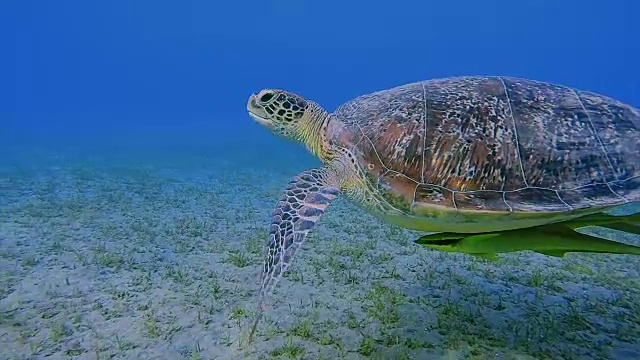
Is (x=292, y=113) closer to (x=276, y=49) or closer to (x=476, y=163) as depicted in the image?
(x=476, y=163)

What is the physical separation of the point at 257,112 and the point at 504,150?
89.1 inches

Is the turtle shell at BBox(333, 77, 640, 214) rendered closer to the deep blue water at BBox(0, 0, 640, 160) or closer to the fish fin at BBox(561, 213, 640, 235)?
the fish fin at BBox(561, 213, 640, 235)

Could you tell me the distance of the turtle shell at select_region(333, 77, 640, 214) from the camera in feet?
8.94

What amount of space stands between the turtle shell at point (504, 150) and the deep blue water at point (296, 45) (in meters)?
96.3

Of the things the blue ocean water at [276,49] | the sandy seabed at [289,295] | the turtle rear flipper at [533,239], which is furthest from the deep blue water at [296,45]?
the turtle rear flipper at [533,239]

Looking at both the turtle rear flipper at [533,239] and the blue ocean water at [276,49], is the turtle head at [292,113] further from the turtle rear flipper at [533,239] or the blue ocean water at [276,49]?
the blue ocean water at [276,49]

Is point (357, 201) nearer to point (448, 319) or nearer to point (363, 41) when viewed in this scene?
point (448, 319)

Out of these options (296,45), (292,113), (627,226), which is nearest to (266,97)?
(292,113)

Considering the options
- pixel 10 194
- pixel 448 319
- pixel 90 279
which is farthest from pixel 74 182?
pixel 448 319

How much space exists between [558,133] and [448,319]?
182cm

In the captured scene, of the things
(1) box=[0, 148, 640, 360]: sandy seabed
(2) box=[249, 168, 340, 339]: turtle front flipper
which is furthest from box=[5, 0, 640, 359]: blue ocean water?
(2) box=[249, 168, 340, 339]: turtle front flipper

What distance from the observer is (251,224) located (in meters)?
6.32

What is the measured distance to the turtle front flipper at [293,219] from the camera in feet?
8.50

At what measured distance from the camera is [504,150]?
287 centimetres
